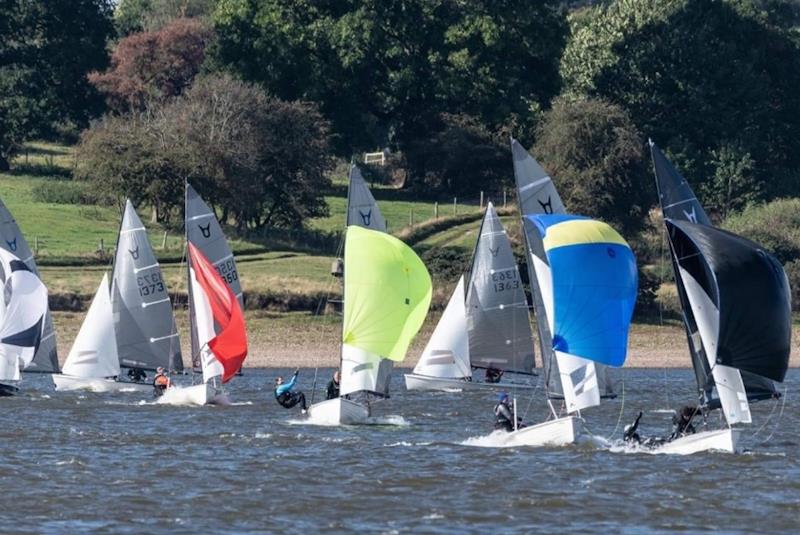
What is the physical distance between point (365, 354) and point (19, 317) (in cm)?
1338

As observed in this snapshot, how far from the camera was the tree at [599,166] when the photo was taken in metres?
92.9

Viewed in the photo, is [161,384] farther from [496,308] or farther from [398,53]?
[398,53]

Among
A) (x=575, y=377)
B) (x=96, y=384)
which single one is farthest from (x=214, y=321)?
(x=575, y=377)

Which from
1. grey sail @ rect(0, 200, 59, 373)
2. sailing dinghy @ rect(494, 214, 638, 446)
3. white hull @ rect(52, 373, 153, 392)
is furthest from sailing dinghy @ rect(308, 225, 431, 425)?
grey sail @ rect(0, 200, 59, 373)

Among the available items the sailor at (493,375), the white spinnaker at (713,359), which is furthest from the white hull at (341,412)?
the sailor at (493,375)

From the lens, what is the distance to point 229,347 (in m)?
51.3

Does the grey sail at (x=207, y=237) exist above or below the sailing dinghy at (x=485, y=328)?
above

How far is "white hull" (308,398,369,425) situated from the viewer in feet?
147

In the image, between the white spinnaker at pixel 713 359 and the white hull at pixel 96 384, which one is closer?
the white spinnaker at pixel 713 359

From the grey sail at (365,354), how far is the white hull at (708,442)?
28.2ft

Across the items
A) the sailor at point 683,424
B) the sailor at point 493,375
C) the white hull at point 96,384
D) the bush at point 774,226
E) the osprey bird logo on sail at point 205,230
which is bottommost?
the white hull at point 96,384

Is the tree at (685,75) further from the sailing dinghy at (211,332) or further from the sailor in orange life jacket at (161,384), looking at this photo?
the sailing dinghy at (211,332)

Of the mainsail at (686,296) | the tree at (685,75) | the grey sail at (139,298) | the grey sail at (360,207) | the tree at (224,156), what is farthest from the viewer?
the tree at (685,75)

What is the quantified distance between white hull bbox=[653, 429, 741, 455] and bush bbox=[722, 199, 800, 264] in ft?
163
